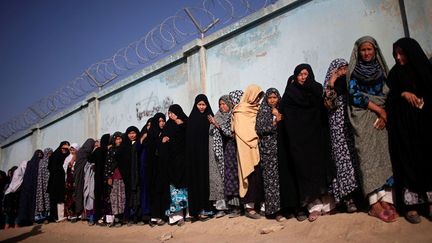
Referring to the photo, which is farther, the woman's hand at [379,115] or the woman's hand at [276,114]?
the woman's hand at [276,114]

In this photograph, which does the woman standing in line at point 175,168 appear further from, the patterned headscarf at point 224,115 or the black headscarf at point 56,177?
the black headscarf at point 56,177

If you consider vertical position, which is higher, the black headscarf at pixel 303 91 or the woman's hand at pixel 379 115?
the black headscarf at pixel 303 91

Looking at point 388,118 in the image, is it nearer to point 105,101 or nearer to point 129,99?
point 129,99

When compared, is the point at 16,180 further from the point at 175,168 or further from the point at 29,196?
the point at 175,168

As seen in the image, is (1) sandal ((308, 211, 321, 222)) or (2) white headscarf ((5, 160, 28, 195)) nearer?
(1) sandal ((308, 211, 321, 222))

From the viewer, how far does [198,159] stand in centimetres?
489

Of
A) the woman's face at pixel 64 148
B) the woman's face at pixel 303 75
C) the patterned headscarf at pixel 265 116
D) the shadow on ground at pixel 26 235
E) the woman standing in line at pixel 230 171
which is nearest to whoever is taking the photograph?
the woman's face at pixel 303 75

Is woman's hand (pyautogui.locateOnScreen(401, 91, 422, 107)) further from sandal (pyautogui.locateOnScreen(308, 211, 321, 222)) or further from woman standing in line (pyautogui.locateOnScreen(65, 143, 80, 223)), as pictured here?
woman standing in line (pyautogui.locateOnScreen(65, 143, 80, 223))

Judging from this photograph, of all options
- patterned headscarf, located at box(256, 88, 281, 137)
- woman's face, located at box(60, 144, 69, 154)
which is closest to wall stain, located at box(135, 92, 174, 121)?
woman's face, located at box(60, 144, 69, 154)

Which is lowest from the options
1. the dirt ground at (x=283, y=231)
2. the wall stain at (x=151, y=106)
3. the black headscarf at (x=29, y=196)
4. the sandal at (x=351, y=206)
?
the dirt ground at (x=283, y=231)

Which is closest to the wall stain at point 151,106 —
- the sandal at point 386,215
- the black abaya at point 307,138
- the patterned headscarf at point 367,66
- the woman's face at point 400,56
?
the black abaya at point 307,138

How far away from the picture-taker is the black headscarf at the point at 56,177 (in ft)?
24.6

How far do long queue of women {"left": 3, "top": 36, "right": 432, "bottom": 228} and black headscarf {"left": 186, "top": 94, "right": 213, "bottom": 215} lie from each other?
0.01m

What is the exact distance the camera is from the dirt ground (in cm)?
288
